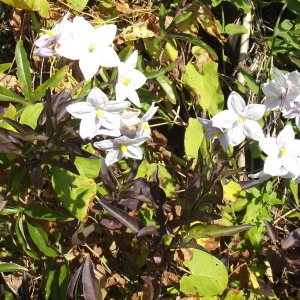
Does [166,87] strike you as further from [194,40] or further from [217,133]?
[217,133]

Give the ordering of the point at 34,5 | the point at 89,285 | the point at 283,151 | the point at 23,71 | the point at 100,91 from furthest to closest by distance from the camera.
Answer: the point at 34,5
the point at 23,71
the point at 89,285
the point at 283,151
the point at 100,91

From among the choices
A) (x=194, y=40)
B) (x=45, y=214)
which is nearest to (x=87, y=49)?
(x=45, y=214)

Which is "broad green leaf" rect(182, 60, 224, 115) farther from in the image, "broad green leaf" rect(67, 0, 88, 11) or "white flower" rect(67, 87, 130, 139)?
"white flower" rect(67, 87, 130, 139)

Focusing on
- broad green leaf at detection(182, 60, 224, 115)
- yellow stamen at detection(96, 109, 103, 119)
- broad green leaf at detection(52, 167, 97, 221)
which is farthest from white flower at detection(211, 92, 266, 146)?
broad green leaf at detection(182, 60, 224, 115)

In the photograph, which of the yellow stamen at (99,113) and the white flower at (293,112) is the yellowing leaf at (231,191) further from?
the yellow stamen at (99,113)

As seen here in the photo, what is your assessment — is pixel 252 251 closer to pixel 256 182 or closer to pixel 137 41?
pixel 256 182

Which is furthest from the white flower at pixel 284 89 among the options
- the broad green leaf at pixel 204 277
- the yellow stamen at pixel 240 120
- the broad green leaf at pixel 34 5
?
the broad green leaf at pixel 34 5
